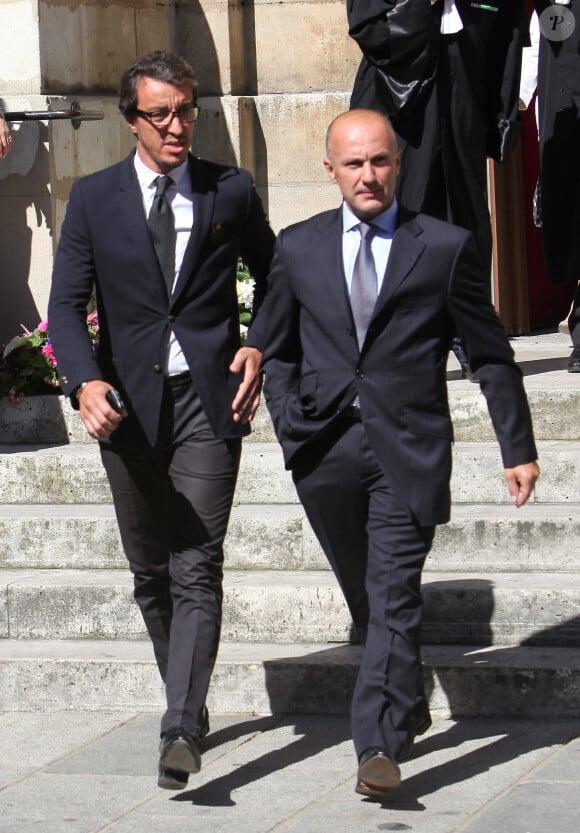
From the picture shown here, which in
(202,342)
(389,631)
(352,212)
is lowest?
(389,631)

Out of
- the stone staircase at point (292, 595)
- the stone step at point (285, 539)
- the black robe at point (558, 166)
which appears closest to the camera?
the stone staircase at point (292, 595)

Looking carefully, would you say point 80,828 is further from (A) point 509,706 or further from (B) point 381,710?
(A) point 509,706

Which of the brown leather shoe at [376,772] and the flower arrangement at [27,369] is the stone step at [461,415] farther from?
the brown leather shoe at [376,772]

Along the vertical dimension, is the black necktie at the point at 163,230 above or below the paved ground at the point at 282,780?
above

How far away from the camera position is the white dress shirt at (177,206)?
5027 millimetres

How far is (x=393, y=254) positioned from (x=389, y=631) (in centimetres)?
101

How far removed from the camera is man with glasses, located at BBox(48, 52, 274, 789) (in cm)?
494

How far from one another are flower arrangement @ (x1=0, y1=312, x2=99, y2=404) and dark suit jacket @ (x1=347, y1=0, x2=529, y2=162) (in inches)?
74.1

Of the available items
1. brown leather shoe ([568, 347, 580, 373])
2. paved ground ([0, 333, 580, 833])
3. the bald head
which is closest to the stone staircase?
paved ground ([0, 333, 580, 833])

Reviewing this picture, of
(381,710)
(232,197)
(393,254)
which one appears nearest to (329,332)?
(393,254)

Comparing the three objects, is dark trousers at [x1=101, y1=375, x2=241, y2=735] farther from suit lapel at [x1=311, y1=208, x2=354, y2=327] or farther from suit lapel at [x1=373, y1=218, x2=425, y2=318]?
suit lapel at [x1=373, y1=218, x2=425, y2=318]

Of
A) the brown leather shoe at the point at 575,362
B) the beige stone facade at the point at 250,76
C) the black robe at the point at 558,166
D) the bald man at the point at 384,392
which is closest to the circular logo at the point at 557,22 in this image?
the black robe at the point at 558,166

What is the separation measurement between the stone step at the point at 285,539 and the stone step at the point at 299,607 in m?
0.09

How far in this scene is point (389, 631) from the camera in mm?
4691
